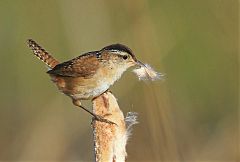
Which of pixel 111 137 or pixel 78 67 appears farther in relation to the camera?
pixel 78 67

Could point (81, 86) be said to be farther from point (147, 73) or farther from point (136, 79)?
point (136, 79)

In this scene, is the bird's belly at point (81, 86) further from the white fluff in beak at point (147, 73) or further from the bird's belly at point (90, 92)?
the white fluff in beak at point (147, 73)

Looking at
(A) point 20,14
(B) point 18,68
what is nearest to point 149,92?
(B) point 18,68

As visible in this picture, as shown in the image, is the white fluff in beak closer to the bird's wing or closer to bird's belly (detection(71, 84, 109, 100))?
bird's belly (detection(71, 84, 109, 100))

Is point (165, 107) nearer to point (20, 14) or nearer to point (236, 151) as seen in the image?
point (236, 151)

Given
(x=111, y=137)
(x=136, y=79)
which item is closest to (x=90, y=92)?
(x=111, y=137)

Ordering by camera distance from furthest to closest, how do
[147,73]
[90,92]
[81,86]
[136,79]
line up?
[136,79], [81,86], [90,92], [147,73]
